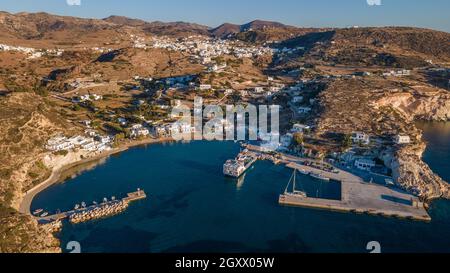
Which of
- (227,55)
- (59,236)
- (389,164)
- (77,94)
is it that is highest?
(227,55)

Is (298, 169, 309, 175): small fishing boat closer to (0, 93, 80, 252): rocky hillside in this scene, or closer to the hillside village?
the hillside village

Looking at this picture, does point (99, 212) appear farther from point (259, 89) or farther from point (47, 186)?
point (259, 89)

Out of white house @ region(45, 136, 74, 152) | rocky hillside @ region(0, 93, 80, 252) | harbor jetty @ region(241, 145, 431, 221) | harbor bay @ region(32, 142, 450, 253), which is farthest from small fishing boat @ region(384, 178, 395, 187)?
white house @ region(45, 136, 74, 152)

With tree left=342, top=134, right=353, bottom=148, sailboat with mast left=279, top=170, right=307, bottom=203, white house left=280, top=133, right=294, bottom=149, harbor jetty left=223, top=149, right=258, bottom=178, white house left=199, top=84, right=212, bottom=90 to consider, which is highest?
white house left=199, top=84, right=212, bottom=90

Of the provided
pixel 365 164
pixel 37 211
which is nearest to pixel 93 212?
pixel 37 211

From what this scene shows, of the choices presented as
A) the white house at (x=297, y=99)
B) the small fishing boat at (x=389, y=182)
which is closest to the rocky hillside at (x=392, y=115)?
the small fishing boat at (x=389, y=182)

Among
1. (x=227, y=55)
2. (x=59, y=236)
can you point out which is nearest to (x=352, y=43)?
(x=227, y=55)
